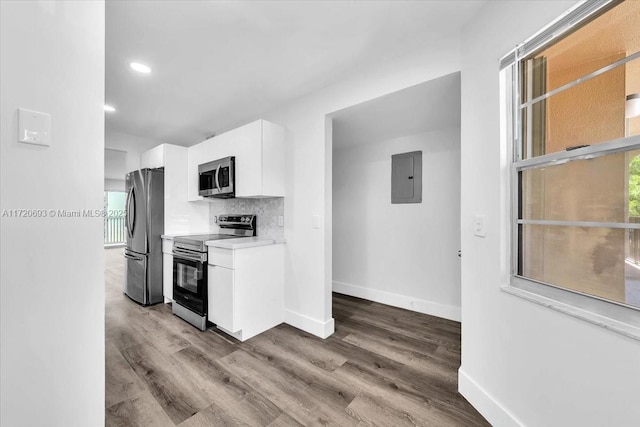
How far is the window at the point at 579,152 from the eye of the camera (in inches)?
36.9

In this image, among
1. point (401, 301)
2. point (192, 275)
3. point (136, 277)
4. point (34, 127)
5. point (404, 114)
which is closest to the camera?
point (34, 127)

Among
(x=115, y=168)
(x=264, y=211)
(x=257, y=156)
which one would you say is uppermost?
(x=115, y=168)

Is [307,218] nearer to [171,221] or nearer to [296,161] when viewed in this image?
[296,161]

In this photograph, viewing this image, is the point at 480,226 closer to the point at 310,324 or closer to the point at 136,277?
the point at 310,324

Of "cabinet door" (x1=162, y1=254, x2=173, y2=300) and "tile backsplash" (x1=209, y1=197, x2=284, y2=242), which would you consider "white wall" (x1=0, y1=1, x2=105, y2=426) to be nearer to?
"tile backsplash" (x1=209, y1=197, x2=284, y2=242)

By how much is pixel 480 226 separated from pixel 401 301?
6.44ft

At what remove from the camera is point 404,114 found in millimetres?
2521

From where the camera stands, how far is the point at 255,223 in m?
3.13

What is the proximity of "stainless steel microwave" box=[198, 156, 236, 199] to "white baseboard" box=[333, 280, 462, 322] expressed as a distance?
2.16 meters

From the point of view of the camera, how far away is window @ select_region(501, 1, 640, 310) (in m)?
0.94

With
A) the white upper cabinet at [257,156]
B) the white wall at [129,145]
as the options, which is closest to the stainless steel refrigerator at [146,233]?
the white wall at [129,145]

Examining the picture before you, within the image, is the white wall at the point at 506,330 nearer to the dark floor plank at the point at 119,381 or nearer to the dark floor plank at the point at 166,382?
the dark floor plank at the point at 166,382

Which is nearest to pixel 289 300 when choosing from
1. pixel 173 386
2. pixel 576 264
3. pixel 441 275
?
pixel 173 386

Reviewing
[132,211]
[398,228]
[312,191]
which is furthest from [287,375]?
[132,211]
